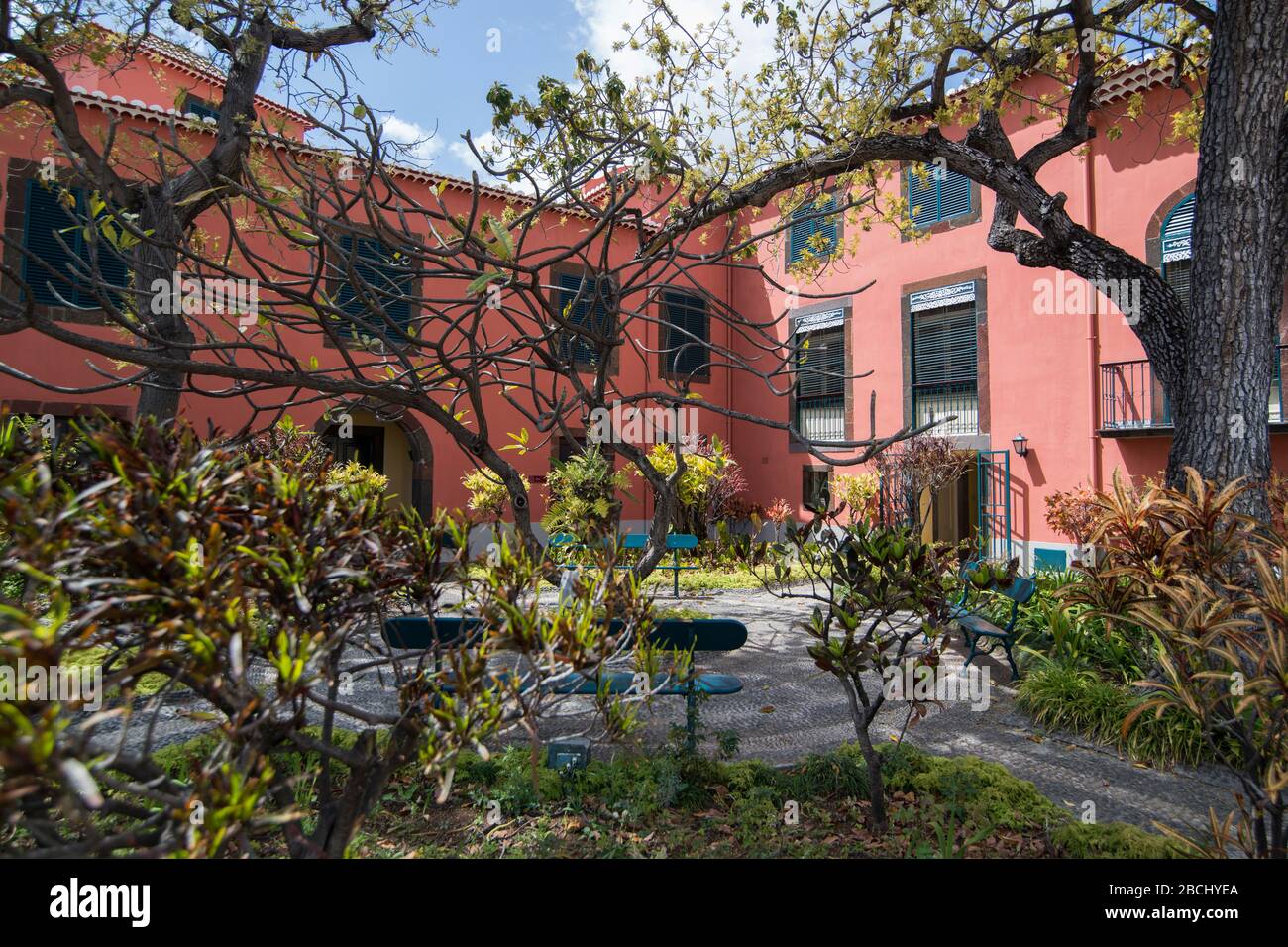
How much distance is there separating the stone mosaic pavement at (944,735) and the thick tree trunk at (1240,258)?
2.16 meters

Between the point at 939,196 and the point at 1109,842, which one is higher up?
the point at 939,196

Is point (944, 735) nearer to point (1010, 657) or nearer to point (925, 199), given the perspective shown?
point (1010, 657)

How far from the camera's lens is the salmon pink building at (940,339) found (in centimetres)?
969

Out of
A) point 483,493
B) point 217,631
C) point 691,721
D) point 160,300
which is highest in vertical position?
point 160,300

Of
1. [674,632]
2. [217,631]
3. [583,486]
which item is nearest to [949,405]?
[583,486]

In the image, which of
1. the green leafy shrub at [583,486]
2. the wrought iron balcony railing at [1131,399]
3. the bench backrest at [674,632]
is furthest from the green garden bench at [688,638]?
the wrought iron balcony railing at [1131,399]

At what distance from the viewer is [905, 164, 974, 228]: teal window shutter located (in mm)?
12344

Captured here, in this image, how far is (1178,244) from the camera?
988 cm

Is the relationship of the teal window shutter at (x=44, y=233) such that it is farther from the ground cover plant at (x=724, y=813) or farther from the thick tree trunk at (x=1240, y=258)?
the thick tree trunk at (x=1240, y=258)

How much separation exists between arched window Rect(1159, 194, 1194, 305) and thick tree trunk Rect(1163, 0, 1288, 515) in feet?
18.0

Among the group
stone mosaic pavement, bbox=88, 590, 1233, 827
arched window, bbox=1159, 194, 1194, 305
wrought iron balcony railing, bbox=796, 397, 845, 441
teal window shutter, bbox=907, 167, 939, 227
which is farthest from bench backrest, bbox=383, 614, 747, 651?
teal window shutter, bbox=907, 167, 939, 227

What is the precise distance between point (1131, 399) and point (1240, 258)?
19.2 feet
